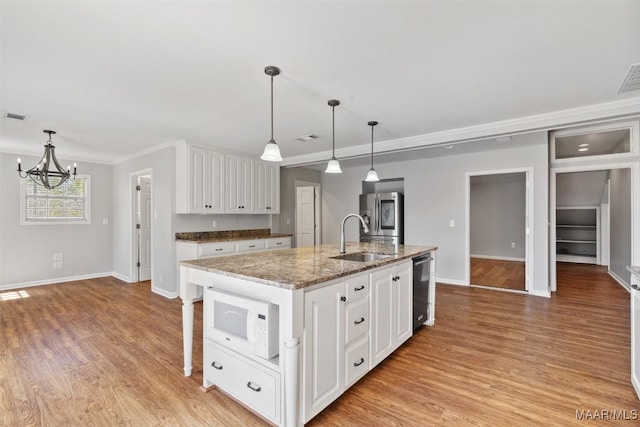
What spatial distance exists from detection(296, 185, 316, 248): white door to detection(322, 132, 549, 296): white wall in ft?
3.77

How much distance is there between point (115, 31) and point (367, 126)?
2.73 m

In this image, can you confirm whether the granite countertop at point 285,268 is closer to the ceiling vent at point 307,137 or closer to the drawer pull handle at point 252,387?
the drawer pull handle at point 252,387

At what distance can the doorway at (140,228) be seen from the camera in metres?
5.62

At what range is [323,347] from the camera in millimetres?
1872

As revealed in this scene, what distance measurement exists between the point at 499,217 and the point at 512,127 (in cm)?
522

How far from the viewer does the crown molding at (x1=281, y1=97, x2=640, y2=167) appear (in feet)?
10.1

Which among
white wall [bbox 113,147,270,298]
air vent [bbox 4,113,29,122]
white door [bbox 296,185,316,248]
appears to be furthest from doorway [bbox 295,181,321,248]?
air vent [bbox 4,113,29,122]

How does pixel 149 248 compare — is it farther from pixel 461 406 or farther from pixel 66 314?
pixel 461 406

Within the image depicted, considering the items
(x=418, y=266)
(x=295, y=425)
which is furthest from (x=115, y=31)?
(x=418, y=266)

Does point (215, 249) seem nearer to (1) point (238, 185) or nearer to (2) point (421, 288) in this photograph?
(1) point (238, 185)

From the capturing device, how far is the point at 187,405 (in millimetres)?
2021

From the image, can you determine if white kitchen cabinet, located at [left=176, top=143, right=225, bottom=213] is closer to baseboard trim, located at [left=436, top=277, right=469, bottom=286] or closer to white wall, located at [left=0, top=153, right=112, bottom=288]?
white wall, located at [left=0, top=153, right=112, bottom=288]

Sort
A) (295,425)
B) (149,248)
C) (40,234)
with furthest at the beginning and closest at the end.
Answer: (149,248), (40,234), (295,425)

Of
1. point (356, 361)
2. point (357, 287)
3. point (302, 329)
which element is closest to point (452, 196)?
point (357, 287)
